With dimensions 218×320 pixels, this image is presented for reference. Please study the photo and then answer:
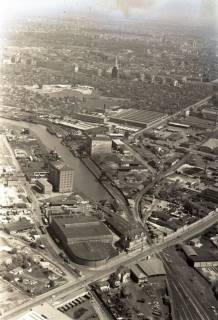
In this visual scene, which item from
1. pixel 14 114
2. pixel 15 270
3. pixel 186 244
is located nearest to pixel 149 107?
pixel 14 114

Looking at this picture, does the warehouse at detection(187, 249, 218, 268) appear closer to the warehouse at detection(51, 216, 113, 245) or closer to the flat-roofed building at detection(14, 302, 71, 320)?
the warehouse at detection(51, 216, 113, 245)

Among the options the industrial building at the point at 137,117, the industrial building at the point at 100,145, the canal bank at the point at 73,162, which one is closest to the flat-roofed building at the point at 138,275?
the canal bank at the point at 73,162

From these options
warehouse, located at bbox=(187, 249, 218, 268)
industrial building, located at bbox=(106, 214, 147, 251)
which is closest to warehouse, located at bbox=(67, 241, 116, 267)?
industrial building, located at bbox=(106, 214, 147, 251)

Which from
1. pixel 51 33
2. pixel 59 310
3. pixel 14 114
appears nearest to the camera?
pixel 59 310

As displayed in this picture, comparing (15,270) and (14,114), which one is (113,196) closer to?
(15,270)

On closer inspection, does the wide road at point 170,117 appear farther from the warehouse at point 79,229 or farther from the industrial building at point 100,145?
the warehouse at point 79,229
